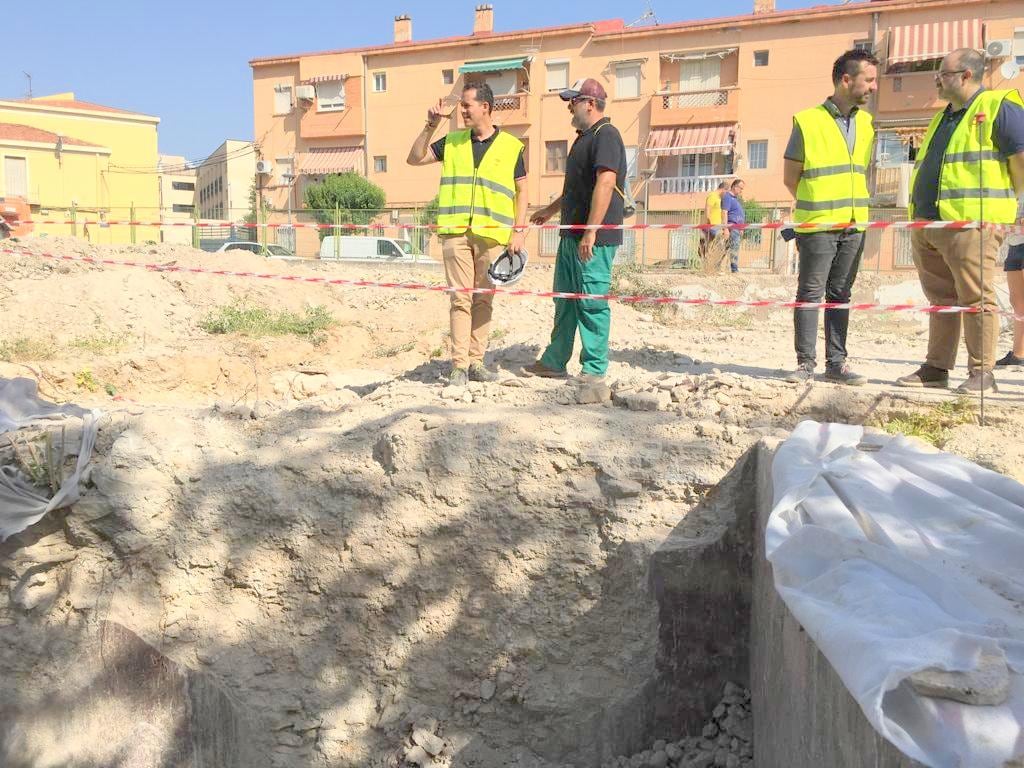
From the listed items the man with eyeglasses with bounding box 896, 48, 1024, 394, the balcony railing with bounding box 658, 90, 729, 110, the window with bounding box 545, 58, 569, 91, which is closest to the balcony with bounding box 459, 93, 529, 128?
the window with bounding box 545, 58, 569, 91

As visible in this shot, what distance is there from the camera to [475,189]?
5.15m

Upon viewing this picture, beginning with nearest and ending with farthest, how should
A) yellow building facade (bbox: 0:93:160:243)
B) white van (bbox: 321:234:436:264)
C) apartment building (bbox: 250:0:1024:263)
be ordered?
white van (bbox: 321:234:436:264) → apartment building (bbox: 250:0:1024:263) → yellow building facade (bbox: 0:93:160:243)

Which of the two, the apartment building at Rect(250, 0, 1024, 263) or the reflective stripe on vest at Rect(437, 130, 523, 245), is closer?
the reflective stripe on vest at Rect(437, 130, 523, 245)

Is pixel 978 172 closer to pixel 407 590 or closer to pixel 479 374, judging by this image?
pixel 479 374

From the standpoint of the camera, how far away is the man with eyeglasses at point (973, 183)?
14.4ft

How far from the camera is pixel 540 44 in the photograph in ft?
111

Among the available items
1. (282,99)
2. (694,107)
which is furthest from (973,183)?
(282,99)

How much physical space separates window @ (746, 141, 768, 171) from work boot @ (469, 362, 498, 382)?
94.3 ft

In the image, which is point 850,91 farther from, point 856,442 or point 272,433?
point 272,433

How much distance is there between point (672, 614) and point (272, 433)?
7.17 ft

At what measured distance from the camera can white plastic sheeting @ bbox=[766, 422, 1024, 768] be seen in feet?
5.09

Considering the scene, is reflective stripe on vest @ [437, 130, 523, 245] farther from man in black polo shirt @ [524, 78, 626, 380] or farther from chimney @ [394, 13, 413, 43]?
chimney @ [394, 13, 413, 43]

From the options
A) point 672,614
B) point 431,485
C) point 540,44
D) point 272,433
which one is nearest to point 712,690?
point 672,614

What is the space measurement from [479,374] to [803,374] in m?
1.98
